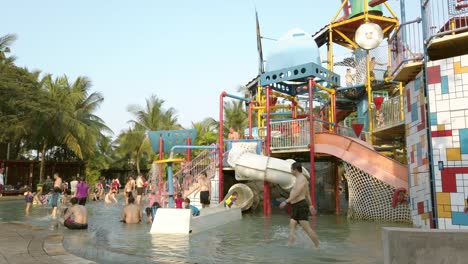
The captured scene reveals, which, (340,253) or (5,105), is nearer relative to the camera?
(340,253)

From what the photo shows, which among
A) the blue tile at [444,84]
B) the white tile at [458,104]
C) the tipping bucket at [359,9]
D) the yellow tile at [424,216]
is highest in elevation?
the tipping bucket at [359,9]

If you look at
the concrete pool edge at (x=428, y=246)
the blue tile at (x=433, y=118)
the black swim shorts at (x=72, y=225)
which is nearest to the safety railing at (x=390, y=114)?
the blue tile at (x=433, y=118)

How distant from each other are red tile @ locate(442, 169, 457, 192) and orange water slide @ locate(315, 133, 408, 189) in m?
3.43

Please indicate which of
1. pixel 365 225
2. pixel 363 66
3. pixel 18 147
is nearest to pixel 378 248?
pixel 365 225

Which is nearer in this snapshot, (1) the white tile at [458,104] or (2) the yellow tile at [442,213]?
(2) the yellow tile at [442,213]

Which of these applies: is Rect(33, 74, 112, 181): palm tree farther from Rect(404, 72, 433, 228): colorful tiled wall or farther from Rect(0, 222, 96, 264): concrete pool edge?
Rect(404, 72, 433, 228): colorful tiled wall

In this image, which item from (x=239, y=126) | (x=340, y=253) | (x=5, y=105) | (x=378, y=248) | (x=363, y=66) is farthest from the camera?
(x=239, y=126)

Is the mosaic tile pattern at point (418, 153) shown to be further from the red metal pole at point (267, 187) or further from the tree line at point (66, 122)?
the tree line at point (66, 122)

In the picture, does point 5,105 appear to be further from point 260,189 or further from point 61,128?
point 260,189

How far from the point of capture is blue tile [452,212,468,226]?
8.50m

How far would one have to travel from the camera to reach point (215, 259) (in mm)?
6527

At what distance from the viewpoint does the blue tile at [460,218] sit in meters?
8.50

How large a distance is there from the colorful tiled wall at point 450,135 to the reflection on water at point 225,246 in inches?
64.4

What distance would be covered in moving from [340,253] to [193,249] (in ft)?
8.59
